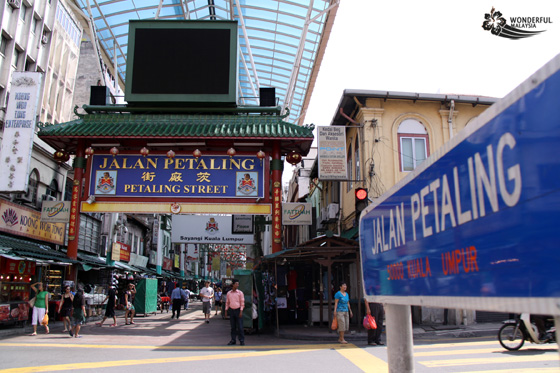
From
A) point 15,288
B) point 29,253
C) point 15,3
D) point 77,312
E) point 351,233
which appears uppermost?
point 15,3

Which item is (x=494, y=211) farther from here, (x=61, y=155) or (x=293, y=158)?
(x=61, y=155)

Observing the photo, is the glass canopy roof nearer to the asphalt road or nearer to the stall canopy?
the stall canopy

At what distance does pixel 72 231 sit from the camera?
55.4 feet

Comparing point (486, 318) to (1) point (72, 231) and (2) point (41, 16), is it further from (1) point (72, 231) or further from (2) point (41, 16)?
(2) point (41, 16)

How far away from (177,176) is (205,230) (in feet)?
28.8

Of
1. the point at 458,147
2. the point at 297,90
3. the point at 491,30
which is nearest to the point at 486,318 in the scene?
the point at 491,30

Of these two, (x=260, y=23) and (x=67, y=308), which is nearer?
(x=67, y=308)

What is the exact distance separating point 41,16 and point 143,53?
674 centimetres

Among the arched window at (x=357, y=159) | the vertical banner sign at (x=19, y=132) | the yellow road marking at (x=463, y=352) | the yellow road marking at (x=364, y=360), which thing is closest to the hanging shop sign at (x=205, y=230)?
the arched window at (x=357, y=159)

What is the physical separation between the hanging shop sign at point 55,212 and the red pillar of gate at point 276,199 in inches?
314

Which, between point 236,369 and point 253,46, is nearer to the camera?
point 236,369

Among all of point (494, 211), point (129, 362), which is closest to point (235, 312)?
point (129, 362)

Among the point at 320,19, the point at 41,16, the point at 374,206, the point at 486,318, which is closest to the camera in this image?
the point at 374,206

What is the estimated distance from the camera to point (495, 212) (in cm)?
184
